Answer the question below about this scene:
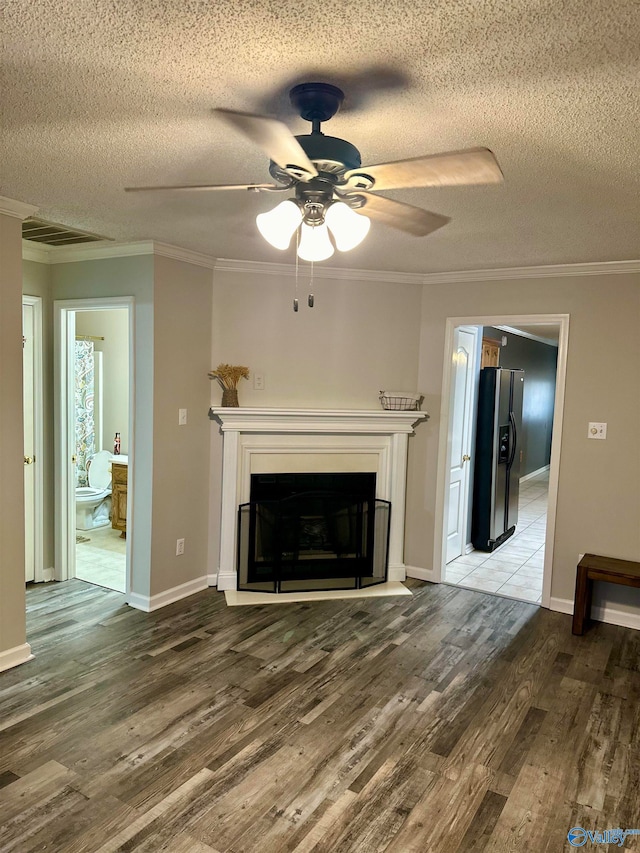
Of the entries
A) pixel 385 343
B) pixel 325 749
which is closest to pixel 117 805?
pixel 325 749

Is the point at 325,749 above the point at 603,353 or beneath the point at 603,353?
beneath

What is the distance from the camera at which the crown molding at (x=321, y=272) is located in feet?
13.9

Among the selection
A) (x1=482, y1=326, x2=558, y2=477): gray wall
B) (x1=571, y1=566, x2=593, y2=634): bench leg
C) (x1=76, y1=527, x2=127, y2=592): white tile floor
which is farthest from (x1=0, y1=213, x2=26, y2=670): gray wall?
(x1=482, y1=326, x2=558, y2=477): gray wall

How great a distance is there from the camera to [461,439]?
205 inches

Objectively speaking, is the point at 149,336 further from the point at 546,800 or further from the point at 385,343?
the point at 546,800

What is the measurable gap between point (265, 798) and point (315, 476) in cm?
252

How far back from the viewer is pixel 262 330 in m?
4.38

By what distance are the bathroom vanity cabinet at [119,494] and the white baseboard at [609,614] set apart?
3.86 meters

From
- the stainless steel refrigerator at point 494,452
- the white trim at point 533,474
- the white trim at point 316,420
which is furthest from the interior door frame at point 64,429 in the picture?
the white trim at point 533,474

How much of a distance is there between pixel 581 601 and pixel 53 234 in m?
4.08

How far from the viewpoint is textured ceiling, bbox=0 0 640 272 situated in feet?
4.50

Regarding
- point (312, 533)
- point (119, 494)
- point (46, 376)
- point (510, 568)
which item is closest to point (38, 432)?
point (46, 376)

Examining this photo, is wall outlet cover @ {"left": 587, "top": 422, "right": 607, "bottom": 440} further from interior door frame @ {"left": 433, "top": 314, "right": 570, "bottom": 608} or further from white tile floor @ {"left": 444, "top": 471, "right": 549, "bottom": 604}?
white tile floor @ {"left": 444, "top": 471, "right": 549, "bottom": 604}

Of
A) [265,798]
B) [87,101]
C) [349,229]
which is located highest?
[87,101]
